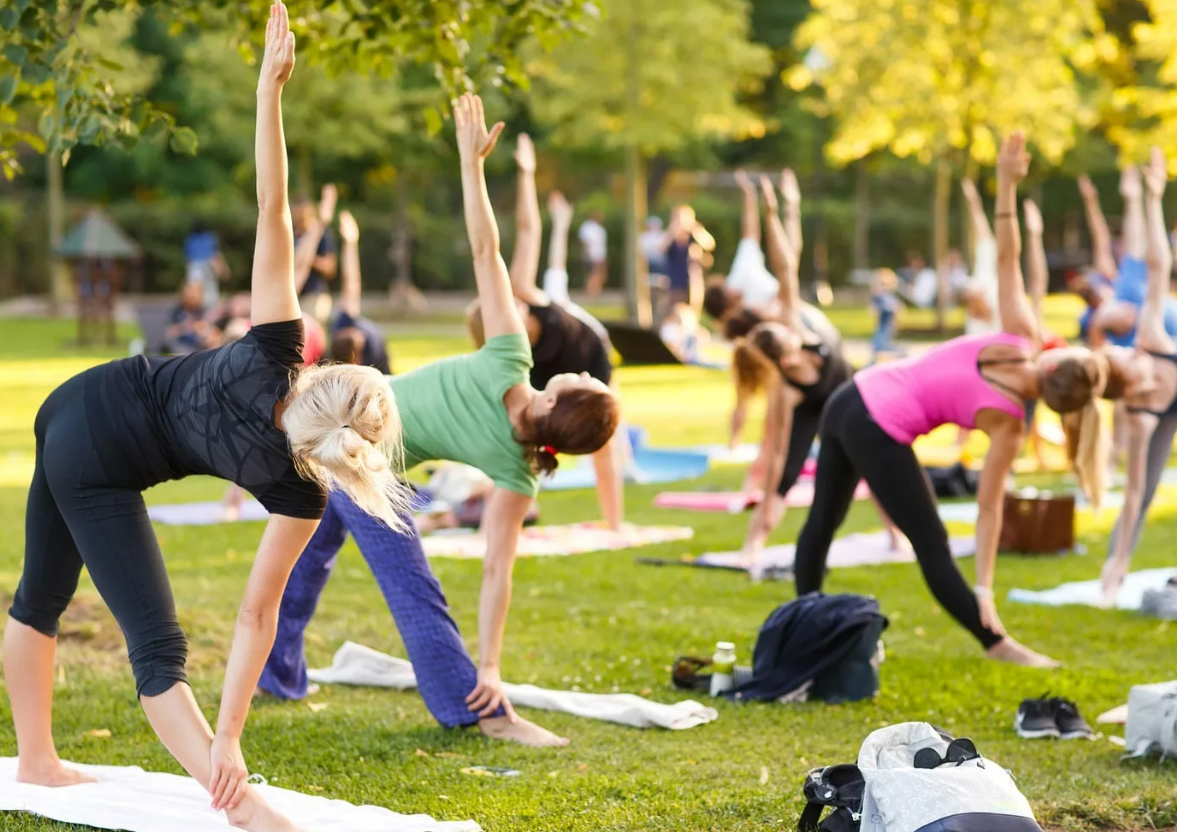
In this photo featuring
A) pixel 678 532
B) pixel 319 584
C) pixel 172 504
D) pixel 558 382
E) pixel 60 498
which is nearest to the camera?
pixel 60 498

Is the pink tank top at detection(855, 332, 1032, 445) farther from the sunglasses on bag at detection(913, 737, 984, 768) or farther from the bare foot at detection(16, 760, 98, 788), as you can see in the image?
the bare foot at detection(16, 760, 98, 788)

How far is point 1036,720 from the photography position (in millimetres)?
5613

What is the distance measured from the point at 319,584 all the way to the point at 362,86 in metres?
23.6

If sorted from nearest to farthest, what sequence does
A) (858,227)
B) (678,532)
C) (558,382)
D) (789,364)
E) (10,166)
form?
(558,382)
(10,166)
(789,364)
(678,532)
(858,227)

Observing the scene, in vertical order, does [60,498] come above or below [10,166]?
below

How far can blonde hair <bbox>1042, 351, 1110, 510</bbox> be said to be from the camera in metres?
6.07

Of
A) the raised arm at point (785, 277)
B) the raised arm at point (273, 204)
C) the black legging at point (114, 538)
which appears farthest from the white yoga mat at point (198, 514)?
the raised arm at point (273, 204)

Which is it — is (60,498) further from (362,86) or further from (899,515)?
(362,86)

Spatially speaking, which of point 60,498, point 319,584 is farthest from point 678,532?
point 60,498

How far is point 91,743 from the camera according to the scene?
5.31m

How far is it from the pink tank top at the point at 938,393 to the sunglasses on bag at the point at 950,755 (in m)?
2.34

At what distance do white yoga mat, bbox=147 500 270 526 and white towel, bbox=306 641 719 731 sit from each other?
154 inches

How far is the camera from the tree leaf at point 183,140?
5.88 meters

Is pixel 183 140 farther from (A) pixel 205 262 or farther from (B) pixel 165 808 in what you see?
(A) pixel 205 262
